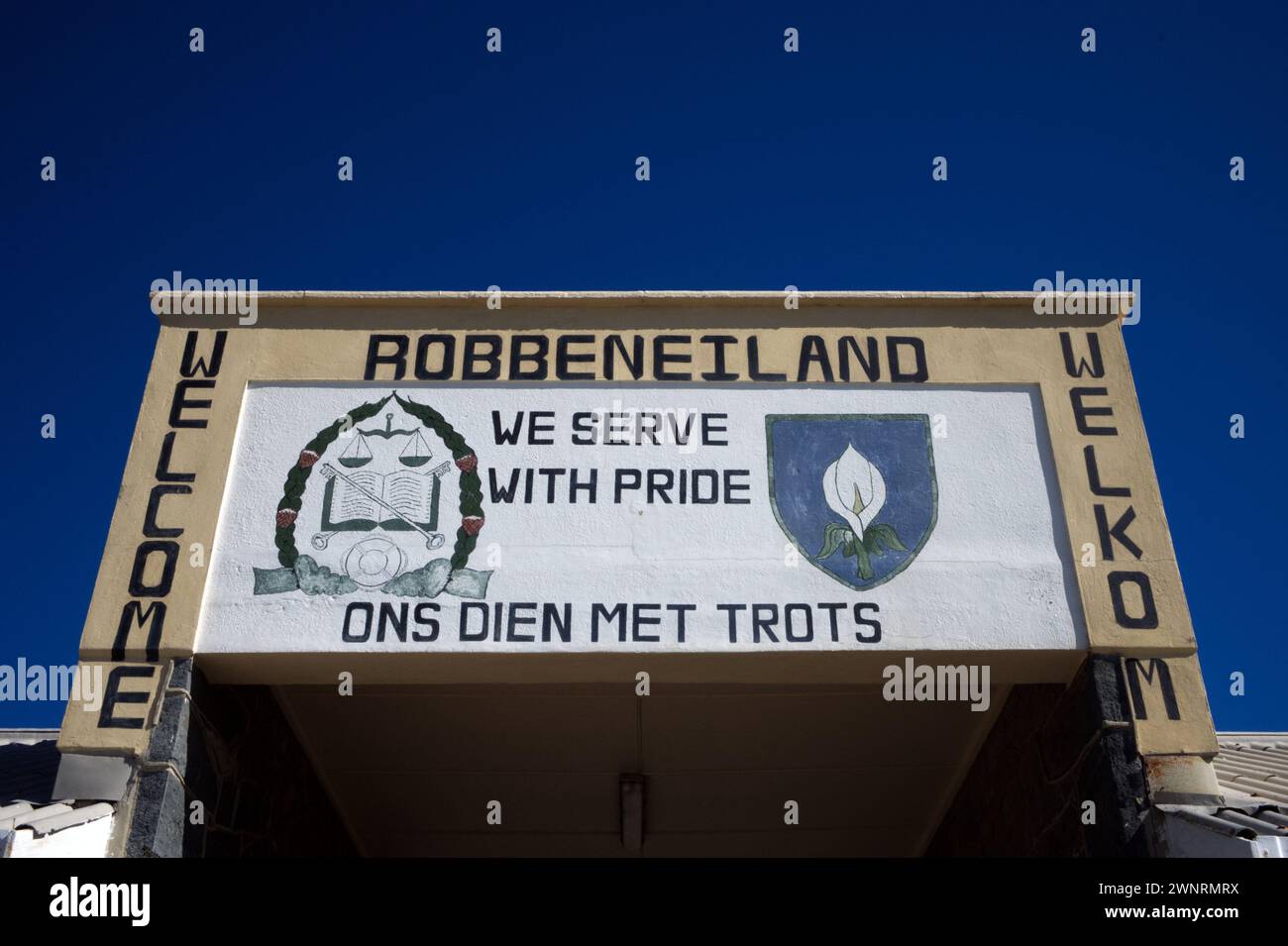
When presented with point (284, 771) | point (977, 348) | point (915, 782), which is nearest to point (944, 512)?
point (977, 348)

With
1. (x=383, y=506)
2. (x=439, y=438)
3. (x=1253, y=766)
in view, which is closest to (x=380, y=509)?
→ (x=383, y=506)

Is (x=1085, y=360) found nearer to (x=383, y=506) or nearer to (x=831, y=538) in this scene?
(x=831, y=538)

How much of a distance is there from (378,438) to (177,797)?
1.96 m

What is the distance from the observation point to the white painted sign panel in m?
5.90

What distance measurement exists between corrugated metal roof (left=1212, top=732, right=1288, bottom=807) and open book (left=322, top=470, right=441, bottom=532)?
3872mm

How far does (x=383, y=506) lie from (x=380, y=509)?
0.02 meters

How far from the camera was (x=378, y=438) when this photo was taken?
21.3 feet

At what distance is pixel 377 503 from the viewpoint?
246 inches

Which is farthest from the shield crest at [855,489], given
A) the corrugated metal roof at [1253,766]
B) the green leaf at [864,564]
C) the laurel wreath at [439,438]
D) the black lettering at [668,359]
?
the corrugated metal roof at [1253,766]

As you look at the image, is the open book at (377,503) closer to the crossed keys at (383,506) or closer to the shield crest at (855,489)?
the crossed keys at (383,506)

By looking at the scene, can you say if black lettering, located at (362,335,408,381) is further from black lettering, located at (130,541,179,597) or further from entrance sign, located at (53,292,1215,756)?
black lettering, located at (130,541,179,597)

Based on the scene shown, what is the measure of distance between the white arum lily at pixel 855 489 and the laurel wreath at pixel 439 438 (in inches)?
68.3

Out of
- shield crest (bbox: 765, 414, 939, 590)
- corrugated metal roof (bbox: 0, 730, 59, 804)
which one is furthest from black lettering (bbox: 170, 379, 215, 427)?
shield crest (bbox: 765, 414, 939, 590)
